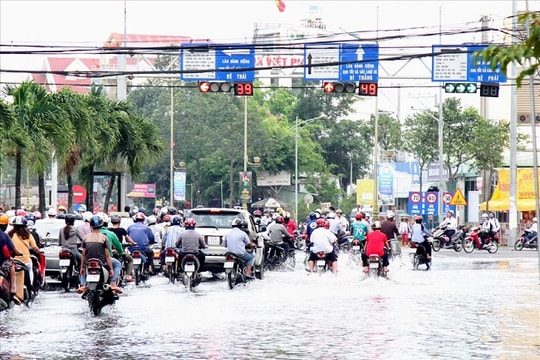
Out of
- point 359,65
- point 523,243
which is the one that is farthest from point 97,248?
point 523,243

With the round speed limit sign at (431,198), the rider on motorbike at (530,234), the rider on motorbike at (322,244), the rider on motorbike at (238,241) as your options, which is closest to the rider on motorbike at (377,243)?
the rider on motorbike at (322,244)

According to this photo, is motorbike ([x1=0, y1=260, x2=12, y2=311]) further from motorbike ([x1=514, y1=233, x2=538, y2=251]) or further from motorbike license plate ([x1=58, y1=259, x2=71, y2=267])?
motorbike ([x1=514, y1=233, x2=538, y2=251])

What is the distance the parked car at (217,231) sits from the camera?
29.7 meters

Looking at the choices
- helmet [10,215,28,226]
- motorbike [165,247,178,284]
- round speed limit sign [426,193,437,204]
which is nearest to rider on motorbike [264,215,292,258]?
motorbike [165,247,178,284]

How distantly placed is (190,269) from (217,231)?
3.50 metres

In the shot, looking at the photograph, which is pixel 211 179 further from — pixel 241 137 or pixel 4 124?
pixel 4 124

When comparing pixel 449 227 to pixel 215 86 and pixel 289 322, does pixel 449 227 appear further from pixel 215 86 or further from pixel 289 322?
pixel 289 322

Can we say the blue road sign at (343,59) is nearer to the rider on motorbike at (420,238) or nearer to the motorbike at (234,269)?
the rider on motorbike at (420,238)

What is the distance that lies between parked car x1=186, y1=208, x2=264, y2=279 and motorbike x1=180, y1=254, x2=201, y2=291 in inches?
75.1

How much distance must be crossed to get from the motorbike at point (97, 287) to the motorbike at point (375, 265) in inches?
432

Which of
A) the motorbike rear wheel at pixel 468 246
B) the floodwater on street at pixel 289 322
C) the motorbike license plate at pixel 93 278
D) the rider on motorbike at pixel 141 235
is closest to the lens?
the floodwater on street at pixel 289 322

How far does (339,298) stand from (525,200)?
A: 44.4 metres

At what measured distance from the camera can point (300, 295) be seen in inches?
1015

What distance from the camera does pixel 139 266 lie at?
29047 millimetres
